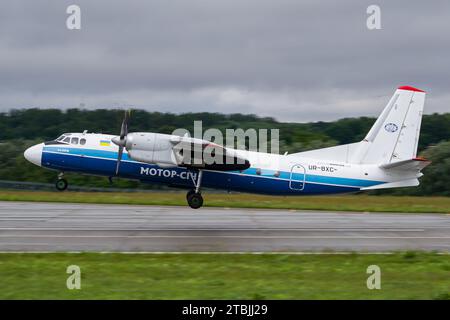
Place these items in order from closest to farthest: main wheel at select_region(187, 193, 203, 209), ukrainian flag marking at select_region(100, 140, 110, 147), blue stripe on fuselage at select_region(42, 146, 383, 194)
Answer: main wheel at select_region(187, 193, 203, 209) < blue stripe on fuselage at select_region(42, 146, 383, 194) < ukrainian flag marking at select_region(100, 140, 110, 147)

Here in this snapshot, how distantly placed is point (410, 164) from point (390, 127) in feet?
9.55

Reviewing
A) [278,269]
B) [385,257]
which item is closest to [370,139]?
[385,257]

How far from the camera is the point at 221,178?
2823 centimetres

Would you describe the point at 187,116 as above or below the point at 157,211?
above

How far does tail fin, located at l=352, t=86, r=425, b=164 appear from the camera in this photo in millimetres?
29391

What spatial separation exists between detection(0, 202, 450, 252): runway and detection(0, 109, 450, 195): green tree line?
16317 millimetres

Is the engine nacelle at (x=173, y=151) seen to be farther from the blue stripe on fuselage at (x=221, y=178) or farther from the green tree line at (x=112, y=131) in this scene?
the green tree line at (x=112, y=131)

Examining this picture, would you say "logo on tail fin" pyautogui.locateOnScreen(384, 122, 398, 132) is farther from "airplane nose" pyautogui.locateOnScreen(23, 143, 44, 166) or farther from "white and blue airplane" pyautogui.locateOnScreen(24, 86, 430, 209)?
"airplane nose" pyautogui.locateOnScreen(23, 143, 44, 166)

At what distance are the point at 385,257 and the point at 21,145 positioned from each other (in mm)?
45535

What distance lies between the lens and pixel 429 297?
1377 centimetres

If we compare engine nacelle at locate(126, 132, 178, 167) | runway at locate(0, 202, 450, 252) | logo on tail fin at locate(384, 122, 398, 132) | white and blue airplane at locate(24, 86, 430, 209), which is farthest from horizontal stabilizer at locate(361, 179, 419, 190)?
engine nacelle at locate(126, 132, 178, 167)

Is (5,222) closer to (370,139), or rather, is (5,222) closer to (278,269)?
(278,269)
